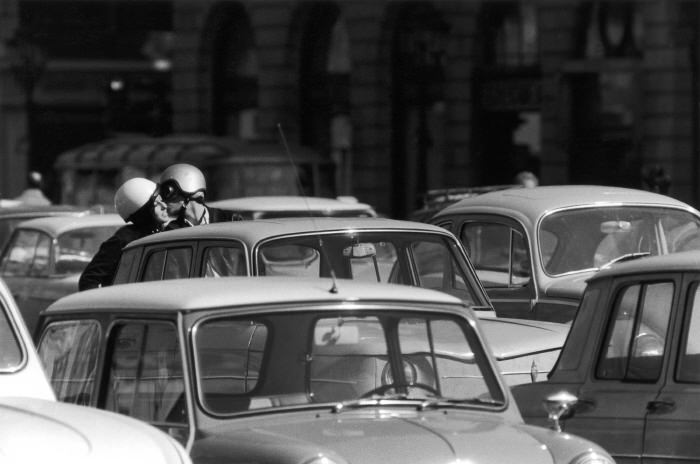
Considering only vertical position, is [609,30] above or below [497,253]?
above

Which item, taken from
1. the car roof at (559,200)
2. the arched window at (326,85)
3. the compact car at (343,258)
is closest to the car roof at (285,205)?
the car roof at (559,200)

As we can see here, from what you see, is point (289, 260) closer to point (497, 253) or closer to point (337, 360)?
point (497, 253)

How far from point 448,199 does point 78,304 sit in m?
12.8

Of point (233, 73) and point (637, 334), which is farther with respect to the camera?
point (233, 73)

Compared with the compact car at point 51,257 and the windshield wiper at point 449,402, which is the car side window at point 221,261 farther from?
the compact car at point 51,257

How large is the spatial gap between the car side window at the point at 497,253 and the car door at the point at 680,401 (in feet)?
15.6

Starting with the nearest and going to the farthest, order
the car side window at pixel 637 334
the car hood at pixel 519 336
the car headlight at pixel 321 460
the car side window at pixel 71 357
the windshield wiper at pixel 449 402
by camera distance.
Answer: the car headlight at pixel 321 460
the windshield wiper at pixel 449 402
the car side window at pixel 71 357
the car side window at pixel 637 334
the car hood at pixel 519 336

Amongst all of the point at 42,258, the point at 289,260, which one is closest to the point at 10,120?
the point at 42,258

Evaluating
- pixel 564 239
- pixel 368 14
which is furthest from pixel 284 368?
pixel 368 14

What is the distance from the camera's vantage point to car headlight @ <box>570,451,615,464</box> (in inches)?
238

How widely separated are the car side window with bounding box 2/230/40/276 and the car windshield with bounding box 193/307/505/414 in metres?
10.2

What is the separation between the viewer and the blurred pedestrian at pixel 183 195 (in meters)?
11.2

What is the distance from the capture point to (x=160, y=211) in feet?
36.9

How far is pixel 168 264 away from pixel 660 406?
369 cm
